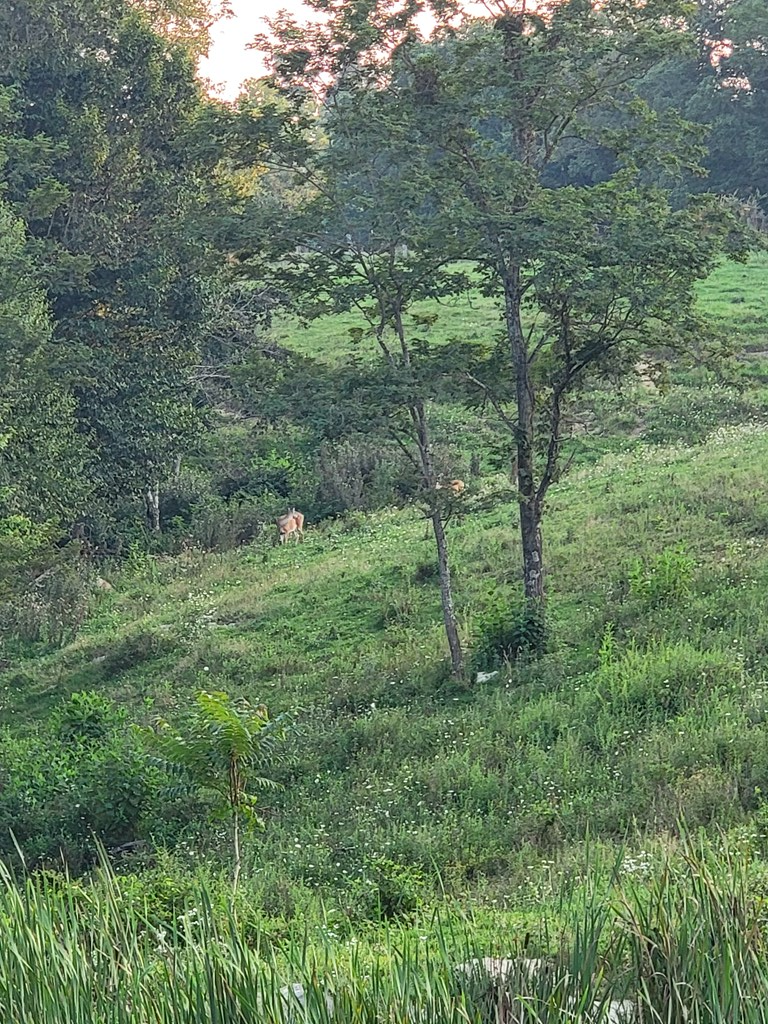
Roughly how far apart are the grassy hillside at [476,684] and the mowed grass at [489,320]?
8351 mm

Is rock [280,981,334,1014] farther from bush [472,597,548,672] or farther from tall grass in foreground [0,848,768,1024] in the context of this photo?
bush [472,597,548,672]

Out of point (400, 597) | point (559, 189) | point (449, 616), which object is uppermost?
point (559, 189)

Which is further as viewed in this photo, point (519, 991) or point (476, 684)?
point (476, 684)

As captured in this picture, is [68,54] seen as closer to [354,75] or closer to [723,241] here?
[354,75]

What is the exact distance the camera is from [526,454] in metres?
12.5

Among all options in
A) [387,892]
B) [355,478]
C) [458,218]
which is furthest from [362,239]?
[355,478]

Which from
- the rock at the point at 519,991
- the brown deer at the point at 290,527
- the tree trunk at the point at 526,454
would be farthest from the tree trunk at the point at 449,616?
the brown deer at the point at 290,527

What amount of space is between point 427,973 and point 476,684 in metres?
7.52

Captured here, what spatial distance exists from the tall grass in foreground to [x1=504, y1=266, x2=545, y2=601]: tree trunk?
7780 mm

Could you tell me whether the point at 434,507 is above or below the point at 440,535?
above

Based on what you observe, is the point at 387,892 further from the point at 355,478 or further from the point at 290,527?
the point at 355,478

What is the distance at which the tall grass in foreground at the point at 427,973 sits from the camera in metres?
4.34

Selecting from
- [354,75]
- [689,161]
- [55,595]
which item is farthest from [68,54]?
[689,161]

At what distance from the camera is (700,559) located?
1344cm
